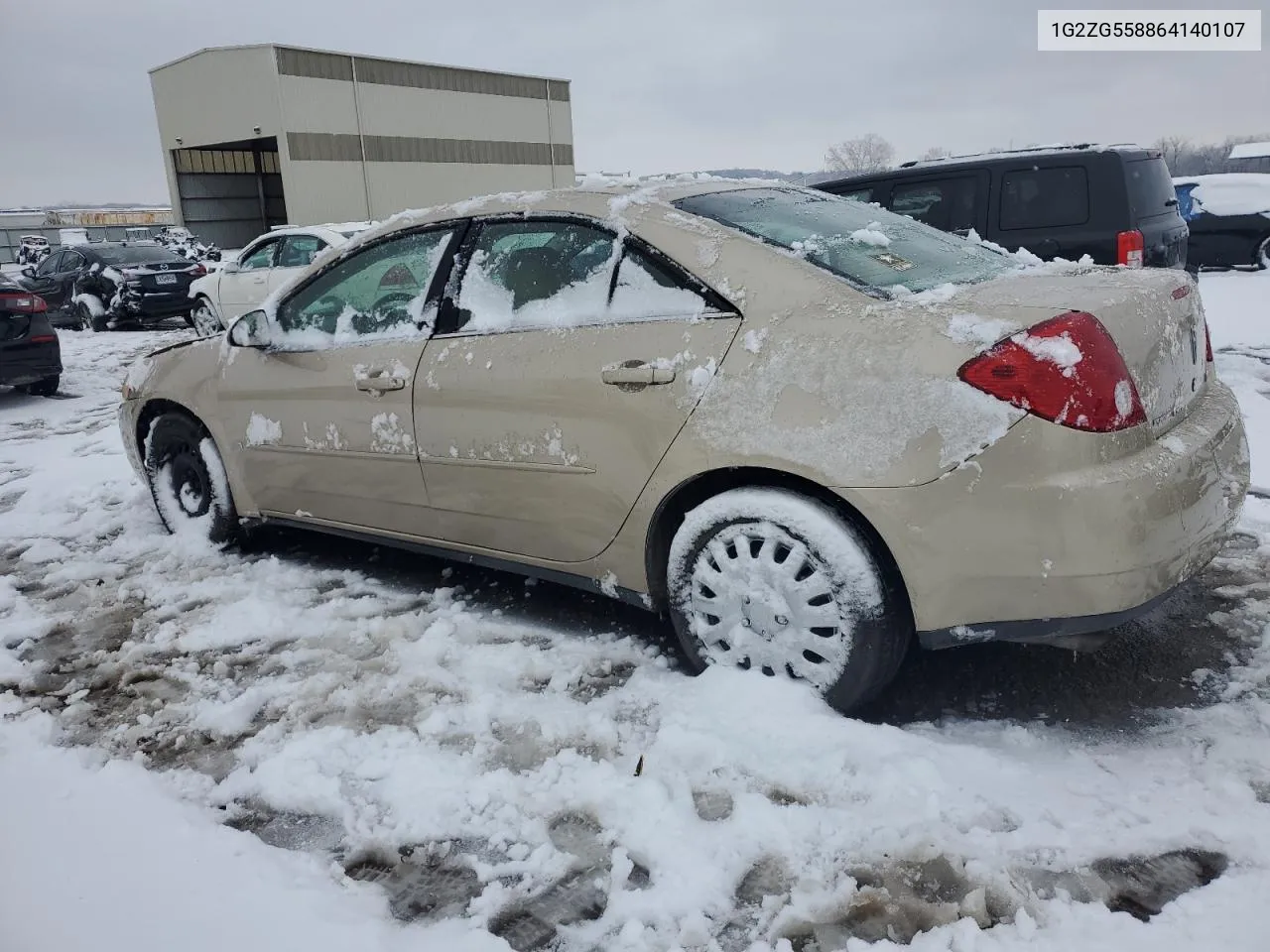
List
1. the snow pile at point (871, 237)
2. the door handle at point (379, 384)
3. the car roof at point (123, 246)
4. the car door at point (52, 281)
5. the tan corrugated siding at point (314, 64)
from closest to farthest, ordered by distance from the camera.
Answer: the snow pile at point (871, 237) < the door handle at point (379, 384) < the car door at point (52, 281) < the car roof at point (123, 246) < the tan corrugated siding at point (314, 64)

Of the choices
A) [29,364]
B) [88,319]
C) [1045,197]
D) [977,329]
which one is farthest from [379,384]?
[88,319]

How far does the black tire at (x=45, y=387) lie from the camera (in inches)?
379

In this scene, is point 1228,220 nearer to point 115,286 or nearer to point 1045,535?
point 1045,535

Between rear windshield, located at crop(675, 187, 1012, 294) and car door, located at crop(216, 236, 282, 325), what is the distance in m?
10.5

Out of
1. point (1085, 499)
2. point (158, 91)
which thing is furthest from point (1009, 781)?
point (158, 91)

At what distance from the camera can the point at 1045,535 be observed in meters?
2.37

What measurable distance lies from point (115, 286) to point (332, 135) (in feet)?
72.0

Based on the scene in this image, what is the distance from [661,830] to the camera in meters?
2.37

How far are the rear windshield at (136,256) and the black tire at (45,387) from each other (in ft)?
19.6

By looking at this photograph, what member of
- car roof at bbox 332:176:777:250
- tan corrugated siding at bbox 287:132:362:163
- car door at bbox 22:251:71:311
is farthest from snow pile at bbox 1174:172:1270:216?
tan corrugated siding at bbox 287:132:362:163

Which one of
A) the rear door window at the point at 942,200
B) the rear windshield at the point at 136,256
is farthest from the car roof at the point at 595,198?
the rear windshield at the point at 136,256

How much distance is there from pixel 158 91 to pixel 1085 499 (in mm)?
42203

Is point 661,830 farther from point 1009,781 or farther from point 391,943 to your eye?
point 1009,781

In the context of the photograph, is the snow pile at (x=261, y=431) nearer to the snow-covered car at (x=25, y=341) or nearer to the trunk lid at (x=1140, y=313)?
the trunk lid at (x=1140, y=313)
